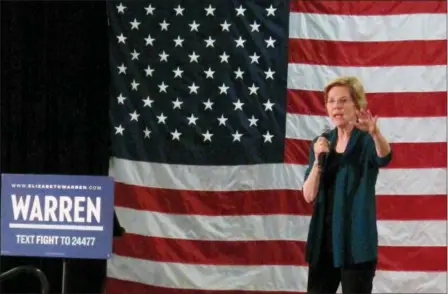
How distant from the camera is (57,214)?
7.75 ft

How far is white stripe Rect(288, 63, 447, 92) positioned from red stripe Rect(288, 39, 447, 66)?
3cm

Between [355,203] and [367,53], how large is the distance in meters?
1.48

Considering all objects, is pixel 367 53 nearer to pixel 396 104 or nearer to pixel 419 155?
pixel 396 104

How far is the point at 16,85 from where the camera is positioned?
405 cm

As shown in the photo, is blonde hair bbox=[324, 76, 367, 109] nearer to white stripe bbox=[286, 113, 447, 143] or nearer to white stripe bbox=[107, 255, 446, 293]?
white stripe bbox=[286, 113, 447, 143]

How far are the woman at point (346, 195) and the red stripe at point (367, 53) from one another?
1168mm

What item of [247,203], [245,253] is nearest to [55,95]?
[247,203]

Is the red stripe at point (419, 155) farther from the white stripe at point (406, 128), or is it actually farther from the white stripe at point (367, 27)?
the white stripe at point (367, 27)

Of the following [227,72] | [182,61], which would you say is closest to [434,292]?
[227,72]

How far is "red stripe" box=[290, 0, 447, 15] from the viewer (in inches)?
150

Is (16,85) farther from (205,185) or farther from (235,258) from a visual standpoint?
(235,258)

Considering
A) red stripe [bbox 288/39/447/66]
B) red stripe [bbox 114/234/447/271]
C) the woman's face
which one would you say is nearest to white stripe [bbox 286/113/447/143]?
red stripe [bbox 288/39/447/66]

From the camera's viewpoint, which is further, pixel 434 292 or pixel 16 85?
pixel 16 85

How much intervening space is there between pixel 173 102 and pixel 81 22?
2.63ft
